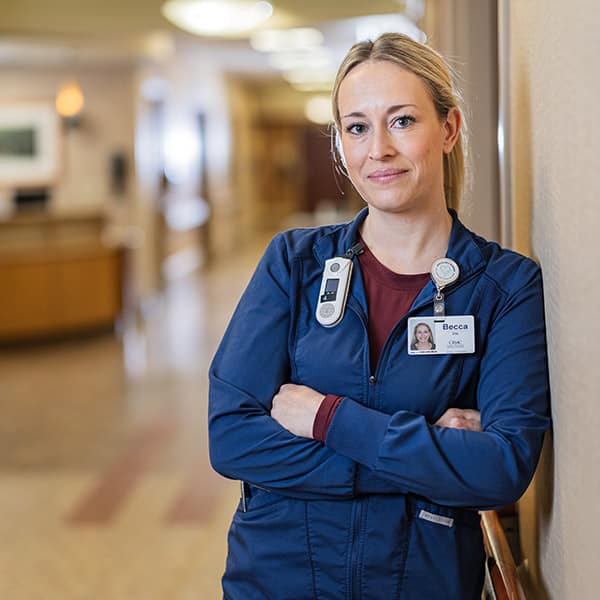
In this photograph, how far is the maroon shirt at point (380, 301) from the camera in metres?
1.75

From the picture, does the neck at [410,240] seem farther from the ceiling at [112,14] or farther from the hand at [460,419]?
the ceiling at [112,14]

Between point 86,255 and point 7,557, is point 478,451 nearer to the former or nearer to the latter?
point 7,557

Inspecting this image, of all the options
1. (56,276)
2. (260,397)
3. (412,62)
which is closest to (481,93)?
Result: (412,62)

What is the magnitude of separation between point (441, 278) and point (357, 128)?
34 cm

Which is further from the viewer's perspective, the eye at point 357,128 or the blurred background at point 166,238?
the eye at point 357,128

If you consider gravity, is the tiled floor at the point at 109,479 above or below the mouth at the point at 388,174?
below

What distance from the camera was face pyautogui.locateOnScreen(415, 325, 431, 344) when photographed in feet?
5.67

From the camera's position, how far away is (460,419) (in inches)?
68.0

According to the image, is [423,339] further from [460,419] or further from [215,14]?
[215,14]

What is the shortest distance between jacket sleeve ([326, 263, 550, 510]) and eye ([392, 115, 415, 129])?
1.30 feet

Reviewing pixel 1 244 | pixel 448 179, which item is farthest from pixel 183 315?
pixel 448 179

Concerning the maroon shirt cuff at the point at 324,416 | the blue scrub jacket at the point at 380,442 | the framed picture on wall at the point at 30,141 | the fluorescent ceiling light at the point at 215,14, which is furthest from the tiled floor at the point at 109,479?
the framed picture on wall at the point at 30,141

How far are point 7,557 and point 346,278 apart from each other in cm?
→ 324

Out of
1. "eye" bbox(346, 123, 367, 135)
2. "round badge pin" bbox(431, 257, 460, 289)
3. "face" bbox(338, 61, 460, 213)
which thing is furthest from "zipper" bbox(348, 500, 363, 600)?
"eye" bbox(346, 123, 367, 135)
